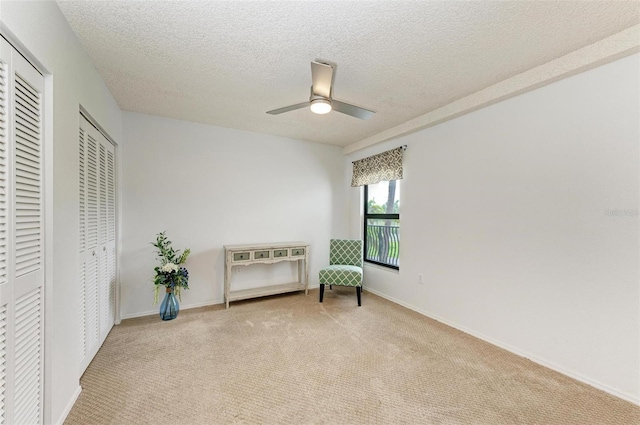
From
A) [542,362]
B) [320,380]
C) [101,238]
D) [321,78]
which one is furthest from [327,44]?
[542,362]

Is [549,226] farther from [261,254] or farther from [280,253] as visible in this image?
[261,254]

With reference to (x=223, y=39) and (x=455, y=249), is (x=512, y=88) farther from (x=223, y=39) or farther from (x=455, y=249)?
(x=223, y=39)

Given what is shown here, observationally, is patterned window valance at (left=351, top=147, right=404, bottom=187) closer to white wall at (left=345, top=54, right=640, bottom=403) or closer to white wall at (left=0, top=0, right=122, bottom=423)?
white wall at (left=345, top=54, right=640, bottom=403)

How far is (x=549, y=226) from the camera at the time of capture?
224 cm

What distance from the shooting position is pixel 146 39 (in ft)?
6.14

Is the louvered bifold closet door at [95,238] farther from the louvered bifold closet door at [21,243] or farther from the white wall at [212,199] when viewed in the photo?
the louvered bifold closet door at [21,243]

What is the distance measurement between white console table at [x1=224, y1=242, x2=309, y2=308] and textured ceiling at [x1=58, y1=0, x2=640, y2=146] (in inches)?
74.6

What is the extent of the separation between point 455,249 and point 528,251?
2.37ft

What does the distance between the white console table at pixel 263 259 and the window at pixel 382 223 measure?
1196mm

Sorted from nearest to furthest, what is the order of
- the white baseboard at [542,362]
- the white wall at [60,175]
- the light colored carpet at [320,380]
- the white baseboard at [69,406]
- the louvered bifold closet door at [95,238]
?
the white wall at [60,175] → the white baseboard at [69,406] → the light colored carpet at [320,380] → the white baseboard at [542,362] → the louvered bifold closet door at [95,238]

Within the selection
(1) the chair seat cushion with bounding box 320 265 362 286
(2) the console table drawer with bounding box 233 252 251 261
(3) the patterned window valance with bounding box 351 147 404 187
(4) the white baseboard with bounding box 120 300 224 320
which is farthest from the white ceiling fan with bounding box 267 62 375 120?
(4) the white baseboard with bounding box 120 300 224 320

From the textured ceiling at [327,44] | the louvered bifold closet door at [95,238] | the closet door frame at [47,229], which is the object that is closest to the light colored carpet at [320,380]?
the louvered bifold closet door at [95,238]

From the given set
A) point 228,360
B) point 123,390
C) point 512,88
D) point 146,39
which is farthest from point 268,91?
point 123,390

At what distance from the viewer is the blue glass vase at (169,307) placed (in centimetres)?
310
